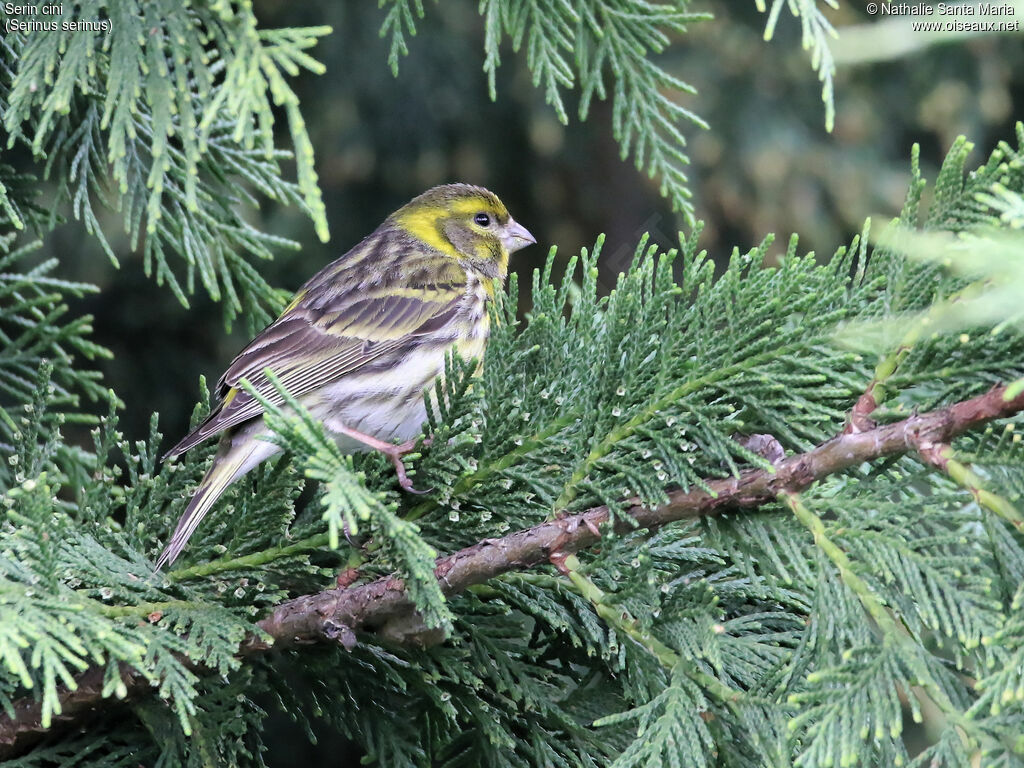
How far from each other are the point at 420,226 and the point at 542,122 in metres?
2.36

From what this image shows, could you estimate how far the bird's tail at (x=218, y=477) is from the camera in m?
2.09

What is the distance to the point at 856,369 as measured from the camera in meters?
1.78

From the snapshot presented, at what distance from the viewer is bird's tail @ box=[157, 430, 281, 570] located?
2.09m

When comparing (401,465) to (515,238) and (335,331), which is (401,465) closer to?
(335,331)

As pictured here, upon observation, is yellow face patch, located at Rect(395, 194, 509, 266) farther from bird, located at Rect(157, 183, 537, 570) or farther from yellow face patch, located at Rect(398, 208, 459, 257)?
bird, located at Rect(157, 183, 537, 570)

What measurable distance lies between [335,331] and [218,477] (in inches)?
43.2

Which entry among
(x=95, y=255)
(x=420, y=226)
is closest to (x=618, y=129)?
(x=420, y=226)

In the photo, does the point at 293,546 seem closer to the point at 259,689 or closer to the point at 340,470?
the point at 259,689

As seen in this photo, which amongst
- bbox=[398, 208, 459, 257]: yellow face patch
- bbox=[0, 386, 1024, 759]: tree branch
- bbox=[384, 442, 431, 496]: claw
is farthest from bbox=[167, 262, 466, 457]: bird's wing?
bbox=[0, 386, 1024, 759]: tree branch

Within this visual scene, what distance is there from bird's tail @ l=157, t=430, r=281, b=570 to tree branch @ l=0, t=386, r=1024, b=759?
29 centimetres

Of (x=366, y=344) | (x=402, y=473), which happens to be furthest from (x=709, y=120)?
(x=402, y=473)

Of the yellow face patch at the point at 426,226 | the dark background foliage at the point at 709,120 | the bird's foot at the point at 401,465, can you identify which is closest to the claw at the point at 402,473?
the bird's foot at the point at 401,465

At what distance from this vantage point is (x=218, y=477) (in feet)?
8.38

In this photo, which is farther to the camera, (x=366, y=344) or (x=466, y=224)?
(x=466, y=224)
